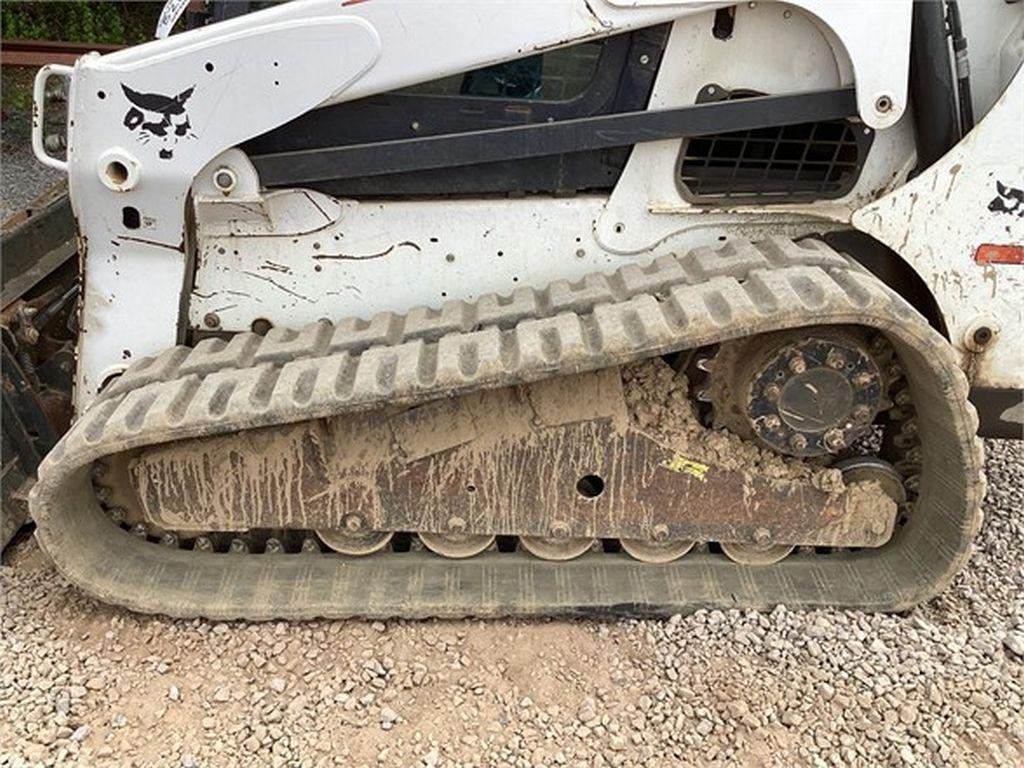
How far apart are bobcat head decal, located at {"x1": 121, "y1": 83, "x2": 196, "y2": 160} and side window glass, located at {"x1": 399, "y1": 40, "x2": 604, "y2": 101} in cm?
52

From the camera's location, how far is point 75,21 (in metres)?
7.33

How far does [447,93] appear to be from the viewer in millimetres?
2391

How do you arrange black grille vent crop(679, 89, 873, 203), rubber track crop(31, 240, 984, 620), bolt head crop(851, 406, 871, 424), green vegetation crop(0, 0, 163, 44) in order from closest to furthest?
rubber track crop(31, 240, 984, 620), bolt head crop(851, 406, 871, 424), black grille vent crop(679, 89, 873, 203), green vegetation crop(0, 0, 163, 44)

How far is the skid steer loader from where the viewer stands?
224cm

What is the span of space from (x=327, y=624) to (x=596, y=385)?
35.9 inches

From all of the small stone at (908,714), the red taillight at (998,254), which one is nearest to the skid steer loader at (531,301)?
the red taillight at (998,254)

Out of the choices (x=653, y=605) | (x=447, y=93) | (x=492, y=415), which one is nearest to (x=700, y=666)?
(x=653, y=605)

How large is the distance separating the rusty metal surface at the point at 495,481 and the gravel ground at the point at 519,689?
25cm

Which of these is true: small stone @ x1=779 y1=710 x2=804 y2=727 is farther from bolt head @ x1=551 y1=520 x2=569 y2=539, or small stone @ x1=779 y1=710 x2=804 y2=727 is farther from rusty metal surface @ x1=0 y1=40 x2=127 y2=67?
rusty metal surface @ x1=0 y1=40 x2=127 y2=67

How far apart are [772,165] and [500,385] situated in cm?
94

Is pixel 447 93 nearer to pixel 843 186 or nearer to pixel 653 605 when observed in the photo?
pixel 843 186

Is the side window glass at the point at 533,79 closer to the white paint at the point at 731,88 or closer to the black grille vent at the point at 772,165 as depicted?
the white paint at the point at 731,88

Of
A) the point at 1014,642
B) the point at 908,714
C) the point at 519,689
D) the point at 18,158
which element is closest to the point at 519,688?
the point at 519,689

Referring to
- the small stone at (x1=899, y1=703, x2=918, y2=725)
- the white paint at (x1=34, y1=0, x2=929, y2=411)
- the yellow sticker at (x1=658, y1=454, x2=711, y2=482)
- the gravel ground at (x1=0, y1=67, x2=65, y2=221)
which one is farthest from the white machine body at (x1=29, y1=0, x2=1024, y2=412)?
the gravel ground at (x1=0, y1=67, x2=65, y2=221)
